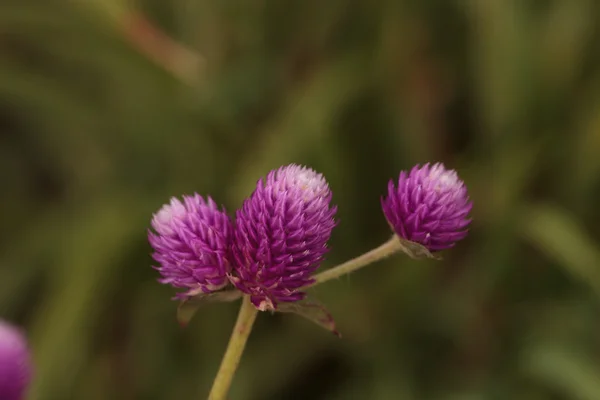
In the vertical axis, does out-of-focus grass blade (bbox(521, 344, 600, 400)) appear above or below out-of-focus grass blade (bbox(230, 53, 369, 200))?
below

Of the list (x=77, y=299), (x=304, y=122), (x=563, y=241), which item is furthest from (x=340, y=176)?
(x=77, y=299)

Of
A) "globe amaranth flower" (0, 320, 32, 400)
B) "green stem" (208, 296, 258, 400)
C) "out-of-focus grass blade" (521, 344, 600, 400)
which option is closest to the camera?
"green stem" (208, 296, 258, 400)

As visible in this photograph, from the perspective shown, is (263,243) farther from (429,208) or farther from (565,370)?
(565,370)


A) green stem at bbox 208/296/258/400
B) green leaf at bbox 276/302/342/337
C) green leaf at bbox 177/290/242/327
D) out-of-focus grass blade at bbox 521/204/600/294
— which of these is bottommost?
out-of-focus grass blade at bbox 521/204/600/294

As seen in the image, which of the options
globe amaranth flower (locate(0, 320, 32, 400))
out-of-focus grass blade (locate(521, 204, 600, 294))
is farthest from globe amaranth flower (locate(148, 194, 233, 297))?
out-of-focus grass blade (locate(521, 204, 600, 294))

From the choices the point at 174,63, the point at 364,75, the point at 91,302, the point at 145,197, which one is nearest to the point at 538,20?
the point at 364,75

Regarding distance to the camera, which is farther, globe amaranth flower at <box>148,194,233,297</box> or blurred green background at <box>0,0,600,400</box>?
blurred green background at <box>0,0,600,400</box>

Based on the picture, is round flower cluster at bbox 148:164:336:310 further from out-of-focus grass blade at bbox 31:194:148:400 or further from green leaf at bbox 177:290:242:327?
out-of-focus grass blade at bbox 31:194:148:400

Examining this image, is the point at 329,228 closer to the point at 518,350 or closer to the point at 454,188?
the point at 454,188
